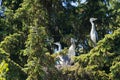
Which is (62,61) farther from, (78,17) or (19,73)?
(78,17)

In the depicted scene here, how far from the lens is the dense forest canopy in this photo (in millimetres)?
10580

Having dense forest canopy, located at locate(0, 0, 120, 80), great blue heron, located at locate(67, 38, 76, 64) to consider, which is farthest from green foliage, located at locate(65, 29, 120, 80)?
great blue heron, located at locate(67, 38, 76, 64)

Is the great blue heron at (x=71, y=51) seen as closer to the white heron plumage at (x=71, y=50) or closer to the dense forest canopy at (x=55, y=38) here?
the white heron plumage at (x=71, y=50)

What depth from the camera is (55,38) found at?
13438mm

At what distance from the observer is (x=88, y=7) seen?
1387 cm

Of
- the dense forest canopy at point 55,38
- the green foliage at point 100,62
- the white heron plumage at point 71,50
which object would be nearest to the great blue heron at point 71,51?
the white heron plumage at point 71,50

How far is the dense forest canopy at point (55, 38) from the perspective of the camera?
34.7 ft

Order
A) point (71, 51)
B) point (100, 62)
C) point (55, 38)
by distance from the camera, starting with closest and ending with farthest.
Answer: point (100, 62) → point (71, 51) → point (55, 38)

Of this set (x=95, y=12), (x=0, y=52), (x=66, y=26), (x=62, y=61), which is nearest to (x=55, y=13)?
(x=66, y=26)

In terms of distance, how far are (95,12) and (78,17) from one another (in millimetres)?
666

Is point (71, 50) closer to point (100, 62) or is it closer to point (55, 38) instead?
point (100, 62)

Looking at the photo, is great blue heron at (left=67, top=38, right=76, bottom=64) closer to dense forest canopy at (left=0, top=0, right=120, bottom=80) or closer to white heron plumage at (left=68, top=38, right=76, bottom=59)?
white heron plumage at (left=68, top=38, right=76, bottom=59)

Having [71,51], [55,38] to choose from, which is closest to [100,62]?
[71,51]

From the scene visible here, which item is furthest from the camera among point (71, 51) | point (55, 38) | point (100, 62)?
point (55, 38)
